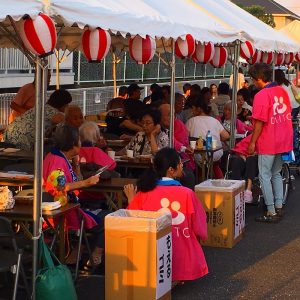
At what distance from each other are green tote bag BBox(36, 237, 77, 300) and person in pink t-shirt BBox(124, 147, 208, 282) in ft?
3.40

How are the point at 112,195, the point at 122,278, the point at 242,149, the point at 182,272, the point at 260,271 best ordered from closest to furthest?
1. the point at 122,278
2. the point at 182,272
3. the point at 260,271
4. the point at 112,195
5. the point at 242,149

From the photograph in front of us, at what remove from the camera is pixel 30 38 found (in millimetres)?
5402

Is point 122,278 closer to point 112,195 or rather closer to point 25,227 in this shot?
point 25,227

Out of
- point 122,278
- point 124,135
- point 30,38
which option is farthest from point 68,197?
point 124,135

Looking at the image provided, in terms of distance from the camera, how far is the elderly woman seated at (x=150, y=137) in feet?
30.0

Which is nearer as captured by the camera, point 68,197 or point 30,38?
point 30,38

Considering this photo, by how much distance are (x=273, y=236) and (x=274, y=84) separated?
75.4 inches

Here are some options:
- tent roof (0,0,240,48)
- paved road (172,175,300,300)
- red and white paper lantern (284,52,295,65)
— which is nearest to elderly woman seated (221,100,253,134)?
tent roof (0,0,240,48)

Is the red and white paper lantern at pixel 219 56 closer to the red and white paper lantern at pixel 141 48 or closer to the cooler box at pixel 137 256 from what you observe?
the red and white paper lantern at pixel 141 48

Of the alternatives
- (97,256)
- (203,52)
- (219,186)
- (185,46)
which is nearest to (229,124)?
(203,52)

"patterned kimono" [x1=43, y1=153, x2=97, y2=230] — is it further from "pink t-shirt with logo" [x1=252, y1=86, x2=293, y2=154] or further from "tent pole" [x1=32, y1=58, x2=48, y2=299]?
"pink t-shirt with logo" [x1=252, y1=86, x2=293, y2=154]

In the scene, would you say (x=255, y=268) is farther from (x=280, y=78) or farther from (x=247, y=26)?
(x=280, y=78)

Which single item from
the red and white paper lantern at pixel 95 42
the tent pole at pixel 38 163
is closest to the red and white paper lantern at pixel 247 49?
the red and white paper lantern at pixel 95 42

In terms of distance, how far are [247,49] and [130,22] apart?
507 cm
